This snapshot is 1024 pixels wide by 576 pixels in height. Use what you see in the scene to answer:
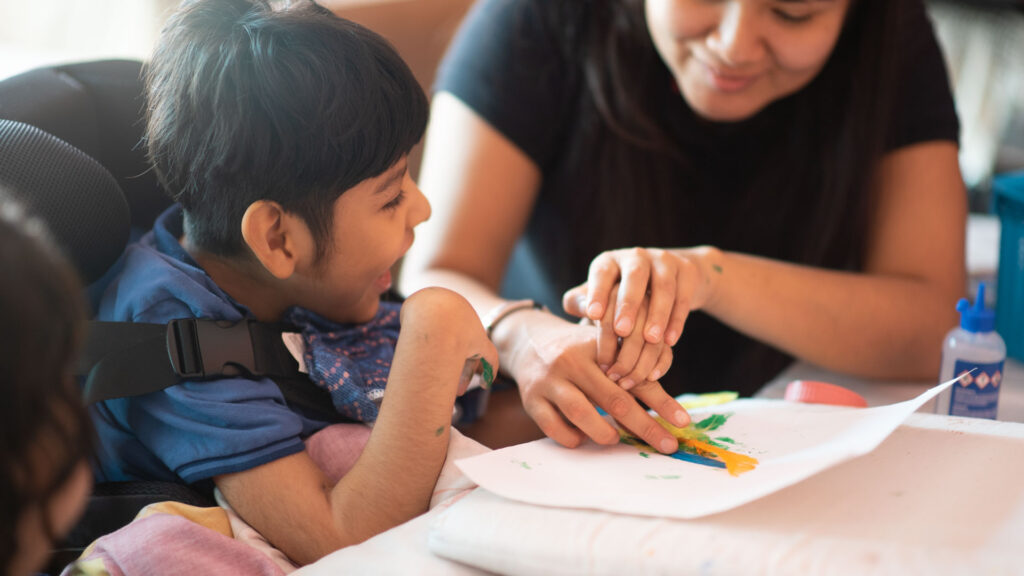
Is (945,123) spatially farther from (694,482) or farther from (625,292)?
(694,482)

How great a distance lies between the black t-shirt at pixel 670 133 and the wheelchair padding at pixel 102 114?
487mm

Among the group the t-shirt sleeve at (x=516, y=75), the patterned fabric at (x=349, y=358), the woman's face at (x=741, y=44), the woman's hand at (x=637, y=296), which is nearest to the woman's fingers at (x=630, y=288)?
the woman's hand at (x=637, y=296)

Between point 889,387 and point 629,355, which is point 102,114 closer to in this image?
point 629,355

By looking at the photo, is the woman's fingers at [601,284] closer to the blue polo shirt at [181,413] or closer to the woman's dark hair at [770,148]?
the blue polo shirt at [181,413]

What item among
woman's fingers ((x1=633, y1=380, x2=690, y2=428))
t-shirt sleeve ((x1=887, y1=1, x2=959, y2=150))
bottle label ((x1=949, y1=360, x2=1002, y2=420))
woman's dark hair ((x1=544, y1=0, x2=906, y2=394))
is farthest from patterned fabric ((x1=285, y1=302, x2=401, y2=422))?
t-shirt sleeve ((x1=887, y1=1, x2=959, y2=150))

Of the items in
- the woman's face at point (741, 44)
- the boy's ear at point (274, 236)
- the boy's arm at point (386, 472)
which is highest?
the woman's face at point (741, 44)

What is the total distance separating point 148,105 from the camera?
0.84 metres

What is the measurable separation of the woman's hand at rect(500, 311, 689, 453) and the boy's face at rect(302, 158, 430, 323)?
18 cm

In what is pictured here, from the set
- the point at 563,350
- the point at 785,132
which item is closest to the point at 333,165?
the point at 563,350

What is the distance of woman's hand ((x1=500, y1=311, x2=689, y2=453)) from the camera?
2.61 ft

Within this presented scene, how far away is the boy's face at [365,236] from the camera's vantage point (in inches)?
31.8

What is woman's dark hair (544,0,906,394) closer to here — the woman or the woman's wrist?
the woman

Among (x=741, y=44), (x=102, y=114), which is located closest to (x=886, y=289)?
(x=741, y=44)

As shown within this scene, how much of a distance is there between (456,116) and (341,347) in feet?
1.69
